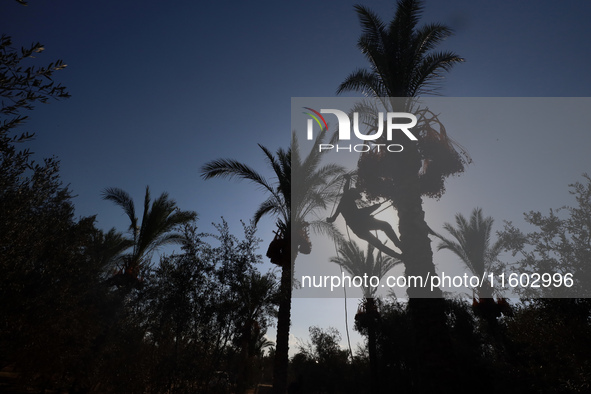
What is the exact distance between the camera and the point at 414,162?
9211mm

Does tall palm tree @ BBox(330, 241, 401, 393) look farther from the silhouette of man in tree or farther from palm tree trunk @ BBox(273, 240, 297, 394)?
the silhouette of man in tree

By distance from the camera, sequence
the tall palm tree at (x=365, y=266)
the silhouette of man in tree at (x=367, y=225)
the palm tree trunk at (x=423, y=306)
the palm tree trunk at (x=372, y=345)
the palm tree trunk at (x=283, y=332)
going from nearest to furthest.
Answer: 1. the palm tree trunk at (x=423, y=306)
2. the silhouette of man in tree at (x=367, y=225)
3. the palm tree trunk at (x=283, y=332)
4. the palm tree trunk at (x=372, y=345)
5. the tall palm tree at (x=365, y=266)

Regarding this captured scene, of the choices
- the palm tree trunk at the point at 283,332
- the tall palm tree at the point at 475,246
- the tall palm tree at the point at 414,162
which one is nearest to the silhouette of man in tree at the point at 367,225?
the tall palm tree at the point at 414,162

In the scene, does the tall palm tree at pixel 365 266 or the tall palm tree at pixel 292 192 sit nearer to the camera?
the tall palm tree at pixel 292 192

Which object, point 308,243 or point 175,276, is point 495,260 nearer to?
point 308,243

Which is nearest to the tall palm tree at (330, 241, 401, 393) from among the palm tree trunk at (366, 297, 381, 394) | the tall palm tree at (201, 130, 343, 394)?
the palm tree trunk at (366, 297, 381, 394)

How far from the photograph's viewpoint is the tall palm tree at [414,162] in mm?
7113

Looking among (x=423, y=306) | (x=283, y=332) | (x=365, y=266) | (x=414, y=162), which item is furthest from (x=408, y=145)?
(x=365, y=266)

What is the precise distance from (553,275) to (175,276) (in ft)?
46.0

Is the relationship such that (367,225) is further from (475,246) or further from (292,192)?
(475,246)

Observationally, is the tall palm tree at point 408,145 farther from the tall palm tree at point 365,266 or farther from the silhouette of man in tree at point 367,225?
the tall palm tree at point 365,266

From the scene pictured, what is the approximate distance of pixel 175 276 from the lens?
10414 millimetres

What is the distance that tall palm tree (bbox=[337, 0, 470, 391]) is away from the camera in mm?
7113

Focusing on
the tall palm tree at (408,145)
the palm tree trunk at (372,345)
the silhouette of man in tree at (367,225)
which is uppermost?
the tall palm tree at (408,145)
